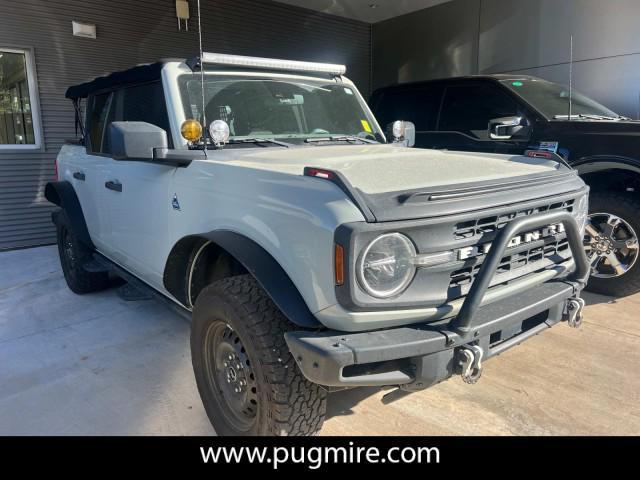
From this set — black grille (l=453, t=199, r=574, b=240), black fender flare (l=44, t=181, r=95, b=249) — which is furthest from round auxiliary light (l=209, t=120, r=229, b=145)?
black fender flare (l=44, t=181, r=95, b=249)

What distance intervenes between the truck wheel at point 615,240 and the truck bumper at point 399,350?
283 cm

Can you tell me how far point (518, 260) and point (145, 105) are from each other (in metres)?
2.57

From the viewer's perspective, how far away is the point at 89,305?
466 cm

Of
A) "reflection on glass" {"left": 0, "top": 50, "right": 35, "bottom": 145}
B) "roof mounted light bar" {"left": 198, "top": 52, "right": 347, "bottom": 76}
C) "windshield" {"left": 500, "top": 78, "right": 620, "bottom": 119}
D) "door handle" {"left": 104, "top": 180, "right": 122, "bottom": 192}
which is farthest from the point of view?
"reflection on glass" {"left": 0, "top": 50, "right": 35, "bottom": 145}

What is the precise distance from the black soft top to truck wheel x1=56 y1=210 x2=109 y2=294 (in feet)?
3.71

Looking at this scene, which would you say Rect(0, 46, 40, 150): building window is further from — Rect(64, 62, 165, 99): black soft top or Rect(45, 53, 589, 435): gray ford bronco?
Rect(45, 53, 589, 435): gray ford bronco

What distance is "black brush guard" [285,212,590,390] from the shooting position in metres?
1.85

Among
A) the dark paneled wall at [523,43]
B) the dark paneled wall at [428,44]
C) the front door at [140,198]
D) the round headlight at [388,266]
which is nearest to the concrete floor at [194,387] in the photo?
the front door at [140,198]

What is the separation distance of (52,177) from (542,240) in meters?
7.05

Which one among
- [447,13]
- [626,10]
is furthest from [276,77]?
[447,13]

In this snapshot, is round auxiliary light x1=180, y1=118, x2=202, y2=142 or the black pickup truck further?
the black pickup truck

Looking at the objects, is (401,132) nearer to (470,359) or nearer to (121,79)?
(121,79)

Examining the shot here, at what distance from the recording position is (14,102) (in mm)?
7102

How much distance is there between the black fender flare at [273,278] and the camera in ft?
6.53
